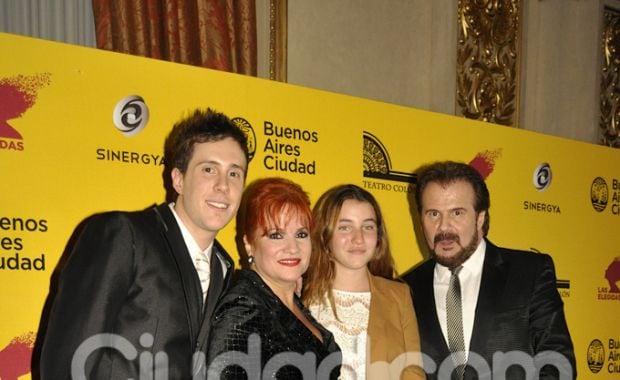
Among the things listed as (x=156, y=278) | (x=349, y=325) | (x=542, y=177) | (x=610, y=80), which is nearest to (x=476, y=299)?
(x=349, y=325)

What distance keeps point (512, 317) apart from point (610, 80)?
12.9ft

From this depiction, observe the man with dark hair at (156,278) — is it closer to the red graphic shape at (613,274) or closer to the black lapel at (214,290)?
the black lapel at (214,290)

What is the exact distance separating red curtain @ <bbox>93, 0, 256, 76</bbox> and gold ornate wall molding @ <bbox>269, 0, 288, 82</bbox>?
217mm

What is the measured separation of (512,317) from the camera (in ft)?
10.2

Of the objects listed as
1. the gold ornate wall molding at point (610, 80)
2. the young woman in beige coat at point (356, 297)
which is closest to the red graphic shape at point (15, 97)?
the young woman in beige coat at point (356, 297)

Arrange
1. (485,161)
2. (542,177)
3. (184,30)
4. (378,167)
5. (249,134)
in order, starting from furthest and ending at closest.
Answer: (542,177) < (485,161) < (378,167) < (184,30) < (249,134)

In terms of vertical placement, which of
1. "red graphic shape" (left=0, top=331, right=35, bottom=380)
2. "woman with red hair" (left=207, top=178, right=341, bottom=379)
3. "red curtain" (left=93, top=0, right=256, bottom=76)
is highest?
"red curtain" (left=93, top=0, right=256, bottom=76)

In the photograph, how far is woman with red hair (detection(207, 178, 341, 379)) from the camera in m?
2.35

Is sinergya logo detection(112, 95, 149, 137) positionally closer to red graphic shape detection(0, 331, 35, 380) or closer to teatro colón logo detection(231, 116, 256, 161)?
teatro colón logo detection(231, 116, 256, 161)

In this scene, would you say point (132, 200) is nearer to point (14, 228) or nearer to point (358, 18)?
point (14, 228)

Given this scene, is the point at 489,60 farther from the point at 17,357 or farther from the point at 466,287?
the point at 17,357

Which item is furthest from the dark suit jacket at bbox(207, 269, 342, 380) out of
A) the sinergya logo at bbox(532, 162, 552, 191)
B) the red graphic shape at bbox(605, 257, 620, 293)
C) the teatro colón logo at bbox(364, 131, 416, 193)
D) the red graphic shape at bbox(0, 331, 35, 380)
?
the red graphic shape at bbox(605, 257, 620, 293)

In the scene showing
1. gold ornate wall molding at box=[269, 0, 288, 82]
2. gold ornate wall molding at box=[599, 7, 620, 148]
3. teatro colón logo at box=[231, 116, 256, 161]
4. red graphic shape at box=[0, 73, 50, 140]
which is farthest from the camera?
gold ornate wall molding at box=[599, 7, 620, 148]

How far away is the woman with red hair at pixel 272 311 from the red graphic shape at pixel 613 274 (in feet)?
10.6
